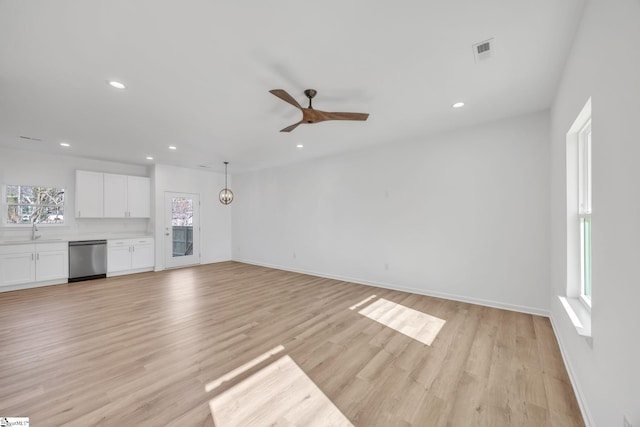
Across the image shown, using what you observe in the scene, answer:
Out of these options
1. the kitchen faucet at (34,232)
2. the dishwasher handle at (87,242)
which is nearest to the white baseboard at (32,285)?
the dishwasher handle at (87,242)

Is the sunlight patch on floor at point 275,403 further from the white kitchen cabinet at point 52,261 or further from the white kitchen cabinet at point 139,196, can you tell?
the white kitchen cabinet at point 139,196

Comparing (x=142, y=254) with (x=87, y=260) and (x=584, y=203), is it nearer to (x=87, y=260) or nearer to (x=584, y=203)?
(x=87, y=260)

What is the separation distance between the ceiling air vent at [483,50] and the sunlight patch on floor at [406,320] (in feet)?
9.35

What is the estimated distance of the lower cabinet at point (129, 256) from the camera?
5855 millimetres

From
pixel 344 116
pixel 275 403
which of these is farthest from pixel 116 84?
pixel 275 403

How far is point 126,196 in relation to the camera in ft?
20.8

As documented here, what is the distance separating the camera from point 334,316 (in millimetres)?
3488

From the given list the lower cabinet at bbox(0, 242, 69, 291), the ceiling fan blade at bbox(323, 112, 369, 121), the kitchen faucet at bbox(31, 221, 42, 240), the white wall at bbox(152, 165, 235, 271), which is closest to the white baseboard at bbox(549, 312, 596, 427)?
the ceiling fan blade at bbox(323, 112, 369, 121)

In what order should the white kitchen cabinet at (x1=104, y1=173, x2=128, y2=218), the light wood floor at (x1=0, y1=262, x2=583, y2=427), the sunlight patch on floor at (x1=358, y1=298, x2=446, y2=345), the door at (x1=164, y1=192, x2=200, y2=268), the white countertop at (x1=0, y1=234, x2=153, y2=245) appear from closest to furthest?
the light wood floor at (x1=0, y1=262, x2=583, y2=427) < the sunlight patch on floor at (x1=358, y1=298, x2=446, y2=345) < the white countertop at (x1=0, y1=234, x2=153, y2=245) < the white kitchen cabinet at (x1=104, y1=173, x2=128, y2=218) < the door at (x1=164, y1=192, x2=200, y2=268)

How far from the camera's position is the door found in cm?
685

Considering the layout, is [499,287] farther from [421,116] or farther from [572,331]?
[421,116]

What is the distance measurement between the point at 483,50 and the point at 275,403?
3.30 metres

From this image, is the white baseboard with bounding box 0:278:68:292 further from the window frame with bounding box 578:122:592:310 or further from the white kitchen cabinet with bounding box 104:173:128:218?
the window frame with bounding box 578:122:592:310

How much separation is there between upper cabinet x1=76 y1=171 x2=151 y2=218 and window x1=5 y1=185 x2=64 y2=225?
42 centimetres
